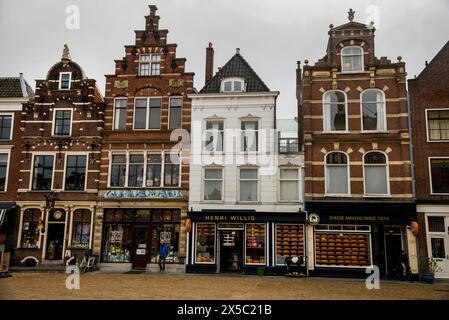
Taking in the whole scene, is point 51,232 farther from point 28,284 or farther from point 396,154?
point 396,154

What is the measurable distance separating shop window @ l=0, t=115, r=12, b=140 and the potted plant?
25.1 m

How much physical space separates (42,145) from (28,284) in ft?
36.2

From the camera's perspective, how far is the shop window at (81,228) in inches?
926

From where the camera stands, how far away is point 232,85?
24344 mm

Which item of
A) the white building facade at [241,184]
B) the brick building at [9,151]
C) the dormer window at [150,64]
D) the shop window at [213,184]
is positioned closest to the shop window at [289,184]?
the white building facade at [241,184]

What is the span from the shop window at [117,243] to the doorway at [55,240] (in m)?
2.62

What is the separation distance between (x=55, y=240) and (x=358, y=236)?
56.9 feet

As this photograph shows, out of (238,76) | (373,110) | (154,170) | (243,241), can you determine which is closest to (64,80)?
(154,170)

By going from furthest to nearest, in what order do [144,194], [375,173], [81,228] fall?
[81,228]
[144,194]
[375,173]

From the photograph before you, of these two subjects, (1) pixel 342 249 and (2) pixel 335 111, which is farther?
(2) pixel 335 111

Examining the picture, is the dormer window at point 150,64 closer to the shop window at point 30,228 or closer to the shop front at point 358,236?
the shop window at point 30,228

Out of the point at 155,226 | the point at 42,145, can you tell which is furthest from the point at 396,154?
the point at 42,145

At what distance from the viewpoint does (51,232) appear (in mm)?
23766

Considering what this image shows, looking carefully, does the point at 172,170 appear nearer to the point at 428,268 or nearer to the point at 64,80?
the point at 64,80
